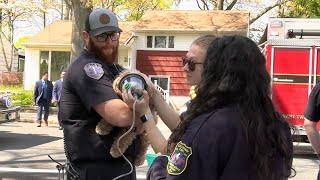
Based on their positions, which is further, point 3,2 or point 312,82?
point 3,2

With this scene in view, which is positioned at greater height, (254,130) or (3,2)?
(3,2)

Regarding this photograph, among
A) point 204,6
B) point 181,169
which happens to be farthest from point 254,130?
point 204,6

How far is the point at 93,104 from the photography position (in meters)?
2.58

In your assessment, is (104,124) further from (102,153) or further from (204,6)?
(204,6)

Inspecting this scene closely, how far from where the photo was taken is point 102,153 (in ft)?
8.82

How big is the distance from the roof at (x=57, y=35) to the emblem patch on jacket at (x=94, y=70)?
22938 mm

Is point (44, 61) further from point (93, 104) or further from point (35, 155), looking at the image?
point (93, 104)

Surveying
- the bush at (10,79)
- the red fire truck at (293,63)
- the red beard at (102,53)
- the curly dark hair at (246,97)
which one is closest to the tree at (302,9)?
the red fire truck at (293,63)

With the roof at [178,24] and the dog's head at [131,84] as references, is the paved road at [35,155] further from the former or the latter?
the roof at [178,24]

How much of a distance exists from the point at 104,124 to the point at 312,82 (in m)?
8.86

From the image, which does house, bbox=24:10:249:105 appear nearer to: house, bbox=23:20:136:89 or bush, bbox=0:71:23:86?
house, bbox=23:20:136:89

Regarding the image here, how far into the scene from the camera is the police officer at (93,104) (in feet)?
8.50

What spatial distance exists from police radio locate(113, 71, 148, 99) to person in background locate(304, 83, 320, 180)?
1839 millimetres

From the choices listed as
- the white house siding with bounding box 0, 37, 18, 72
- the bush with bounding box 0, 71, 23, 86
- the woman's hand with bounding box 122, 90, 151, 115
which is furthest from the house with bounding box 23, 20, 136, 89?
the woman's hand with bounding box 122, 90, 151, 115
